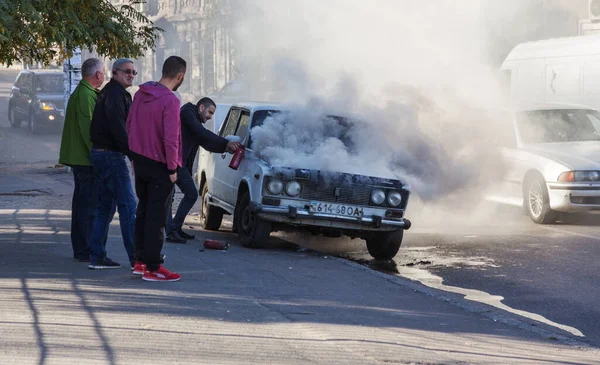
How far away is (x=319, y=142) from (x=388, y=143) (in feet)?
3.24

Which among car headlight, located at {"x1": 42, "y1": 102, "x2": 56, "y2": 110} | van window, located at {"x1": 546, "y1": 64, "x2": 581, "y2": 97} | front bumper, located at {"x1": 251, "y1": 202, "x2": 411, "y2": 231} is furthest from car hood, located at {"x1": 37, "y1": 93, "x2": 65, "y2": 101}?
front bumper, located at {"x1": 251, "y1": 202, "x2": 411, "y2": 231}

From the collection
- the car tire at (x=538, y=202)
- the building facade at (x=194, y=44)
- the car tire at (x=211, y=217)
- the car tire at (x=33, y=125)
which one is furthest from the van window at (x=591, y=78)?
the building facade at (x=194, y=44)

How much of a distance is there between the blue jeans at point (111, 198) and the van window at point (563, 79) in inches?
566

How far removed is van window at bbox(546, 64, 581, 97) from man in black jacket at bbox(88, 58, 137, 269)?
1435cm

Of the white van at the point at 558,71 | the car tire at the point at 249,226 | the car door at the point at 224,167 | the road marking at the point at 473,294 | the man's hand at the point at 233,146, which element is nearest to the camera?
the road marking at the point at 473,294

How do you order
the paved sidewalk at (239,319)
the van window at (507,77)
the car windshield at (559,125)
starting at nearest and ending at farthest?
the paved sidewalk at (239,319)
the car windshield at (559,125)
the van window at (507,77)

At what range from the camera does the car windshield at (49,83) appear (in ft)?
110

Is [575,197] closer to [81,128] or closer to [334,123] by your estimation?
[334,123]

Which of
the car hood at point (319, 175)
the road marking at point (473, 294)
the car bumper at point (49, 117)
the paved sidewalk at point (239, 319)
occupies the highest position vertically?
the car bumper at point (49, 117)

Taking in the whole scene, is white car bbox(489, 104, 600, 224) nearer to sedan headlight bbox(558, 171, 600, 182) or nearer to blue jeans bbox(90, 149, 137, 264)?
sedan headlight bbox(558, 171, 600, 182)

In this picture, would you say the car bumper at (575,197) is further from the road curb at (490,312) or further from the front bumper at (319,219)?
the road curb at (490,312)

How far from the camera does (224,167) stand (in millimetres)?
12859

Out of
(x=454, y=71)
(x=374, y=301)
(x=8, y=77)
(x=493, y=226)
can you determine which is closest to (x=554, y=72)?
(x=454, y=71)

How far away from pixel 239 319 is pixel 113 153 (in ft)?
8.19
